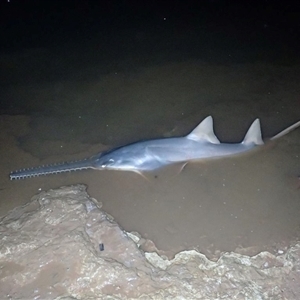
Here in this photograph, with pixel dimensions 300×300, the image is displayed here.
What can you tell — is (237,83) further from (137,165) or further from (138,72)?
(137,165)

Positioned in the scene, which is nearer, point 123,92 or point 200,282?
point 200,282

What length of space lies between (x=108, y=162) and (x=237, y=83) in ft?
11.1

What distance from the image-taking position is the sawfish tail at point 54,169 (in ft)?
14.6

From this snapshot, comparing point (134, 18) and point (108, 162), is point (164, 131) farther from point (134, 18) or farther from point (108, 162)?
point (134, 18)

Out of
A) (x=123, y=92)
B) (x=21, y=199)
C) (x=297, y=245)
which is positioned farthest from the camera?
(x=123, y=92)

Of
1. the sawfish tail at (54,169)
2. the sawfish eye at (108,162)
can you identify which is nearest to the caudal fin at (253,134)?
the sawfish eye at (108,162)

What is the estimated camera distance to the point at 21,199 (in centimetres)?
422

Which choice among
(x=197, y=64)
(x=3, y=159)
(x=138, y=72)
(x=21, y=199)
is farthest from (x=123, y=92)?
(x=21, y=199)

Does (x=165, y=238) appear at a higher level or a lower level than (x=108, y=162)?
lower

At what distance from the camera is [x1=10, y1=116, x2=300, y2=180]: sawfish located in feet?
15.5

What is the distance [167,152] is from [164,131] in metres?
0.88

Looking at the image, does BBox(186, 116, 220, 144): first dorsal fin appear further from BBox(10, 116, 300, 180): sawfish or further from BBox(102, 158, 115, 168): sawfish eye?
BBox(102, 158, 115, 168): sawfish eye

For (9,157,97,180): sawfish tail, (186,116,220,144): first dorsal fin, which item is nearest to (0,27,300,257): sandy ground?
(9,157,97,180): sawfish tail

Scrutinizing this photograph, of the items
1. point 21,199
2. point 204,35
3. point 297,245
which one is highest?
point 204,35
